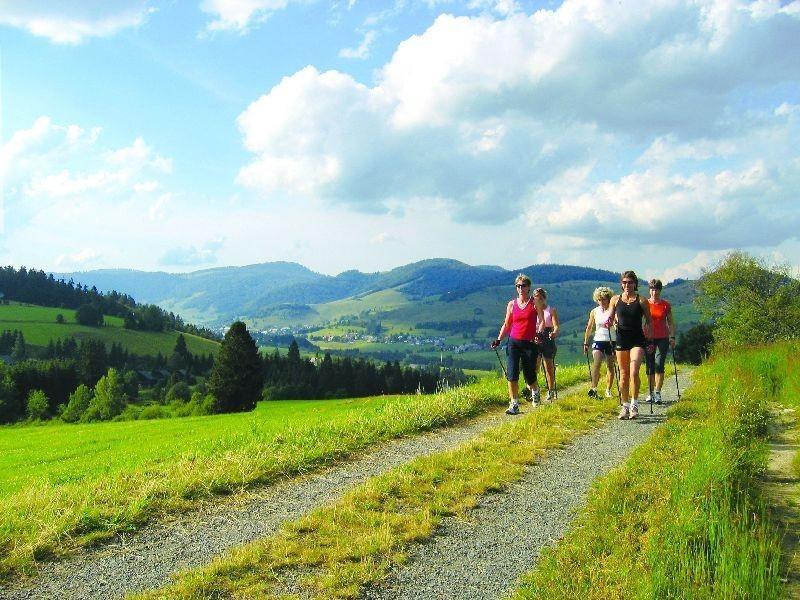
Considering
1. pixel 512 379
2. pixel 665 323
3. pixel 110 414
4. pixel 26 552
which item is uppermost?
pixel 665 323

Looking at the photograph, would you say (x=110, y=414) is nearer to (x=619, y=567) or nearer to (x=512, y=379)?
(x=512, y=379)

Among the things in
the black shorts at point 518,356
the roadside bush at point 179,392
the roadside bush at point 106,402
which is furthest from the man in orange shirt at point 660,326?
the roadside bush at point 179,392

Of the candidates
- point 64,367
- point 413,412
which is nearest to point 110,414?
point 64,367

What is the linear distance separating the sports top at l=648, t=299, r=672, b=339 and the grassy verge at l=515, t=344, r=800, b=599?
17.8 feet

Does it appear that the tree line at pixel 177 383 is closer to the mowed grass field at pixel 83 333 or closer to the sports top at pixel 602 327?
the mowed grass field at pixel 83 333

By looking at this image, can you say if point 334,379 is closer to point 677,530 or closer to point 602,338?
point 602,338

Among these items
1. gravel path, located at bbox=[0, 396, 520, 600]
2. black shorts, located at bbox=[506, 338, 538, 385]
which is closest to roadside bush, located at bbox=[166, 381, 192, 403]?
black shorts, located at bbox=[506, 338, 538, 385]

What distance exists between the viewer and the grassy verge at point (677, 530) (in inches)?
179

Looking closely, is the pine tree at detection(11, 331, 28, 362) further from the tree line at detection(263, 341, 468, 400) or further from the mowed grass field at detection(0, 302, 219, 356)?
the tree line at detection(263, 341, 468, 400)

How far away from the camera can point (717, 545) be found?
5.00m

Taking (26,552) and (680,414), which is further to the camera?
(680,414)

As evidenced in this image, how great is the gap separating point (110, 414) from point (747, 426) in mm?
98562

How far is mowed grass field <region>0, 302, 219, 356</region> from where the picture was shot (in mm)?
155375

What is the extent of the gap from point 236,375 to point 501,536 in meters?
78.1
